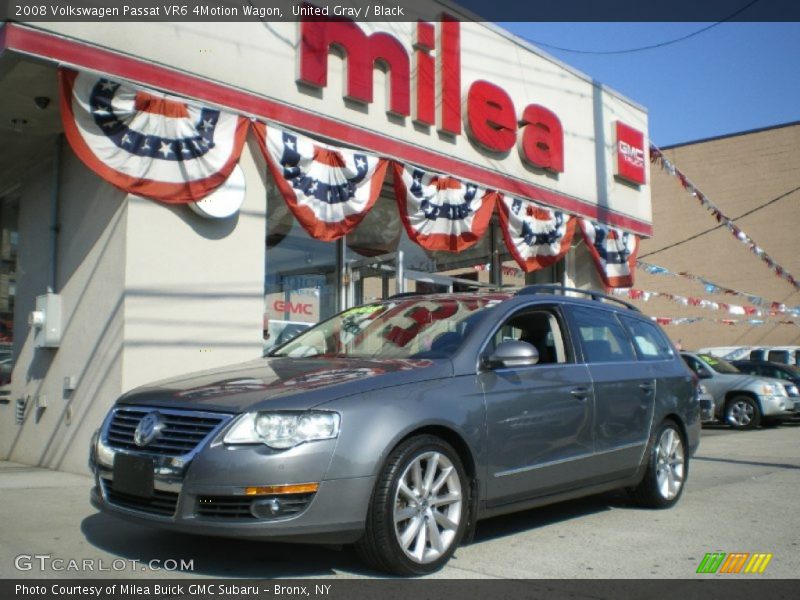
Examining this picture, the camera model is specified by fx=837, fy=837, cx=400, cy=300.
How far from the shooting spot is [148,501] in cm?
430

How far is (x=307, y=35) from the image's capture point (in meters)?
9.44

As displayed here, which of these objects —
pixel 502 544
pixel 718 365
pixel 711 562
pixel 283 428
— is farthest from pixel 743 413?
pixel 283 428

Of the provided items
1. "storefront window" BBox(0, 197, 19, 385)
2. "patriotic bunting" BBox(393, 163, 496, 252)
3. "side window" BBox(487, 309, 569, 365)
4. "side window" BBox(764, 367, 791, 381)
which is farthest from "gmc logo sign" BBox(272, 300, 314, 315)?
"side window" BBox(764, 367, 791, 381)

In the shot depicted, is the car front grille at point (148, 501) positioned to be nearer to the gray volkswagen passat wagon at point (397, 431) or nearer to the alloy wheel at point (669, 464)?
the gray volkswagen passat wagon at point (397, 431)

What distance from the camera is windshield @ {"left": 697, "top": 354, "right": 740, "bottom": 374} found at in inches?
642

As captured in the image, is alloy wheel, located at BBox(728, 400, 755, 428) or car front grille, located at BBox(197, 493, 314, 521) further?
alloy wheel, located at BBox(728, 400, 755, 428)

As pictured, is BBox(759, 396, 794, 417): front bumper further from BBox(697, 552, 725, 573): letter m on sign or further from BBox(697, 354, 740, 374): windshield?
BBox(697, 552, 725, 573): letter m on sign

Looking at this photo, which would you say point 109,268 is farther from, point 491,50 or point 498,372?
point 491,50

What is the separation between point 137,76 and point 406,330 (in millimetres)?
4130

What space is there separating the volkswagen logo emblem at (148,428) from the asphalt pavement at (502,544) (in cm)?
67

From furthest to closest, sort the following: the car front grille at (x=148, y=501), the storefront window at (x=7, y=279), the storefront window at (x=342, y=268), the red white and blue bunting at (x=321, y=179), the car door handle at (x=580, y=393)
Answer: the storefront window at (x=7, y=279)
the storefront window at (x=342, y=268)
the red white and blue bunting at (x=321, y=179)
the car door handle at (x=580, y=393)
the car front grille at (x=148, y=501)

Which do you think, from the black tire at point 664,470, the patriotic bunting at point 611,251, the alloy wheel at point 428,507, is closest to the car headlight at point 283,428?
the alloy wheel at point 428,507

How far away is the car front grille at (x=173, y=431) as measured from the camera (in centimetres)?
419

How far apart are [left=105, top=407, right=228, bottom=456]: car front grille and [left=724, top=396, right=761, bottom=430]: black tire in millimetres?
13291
